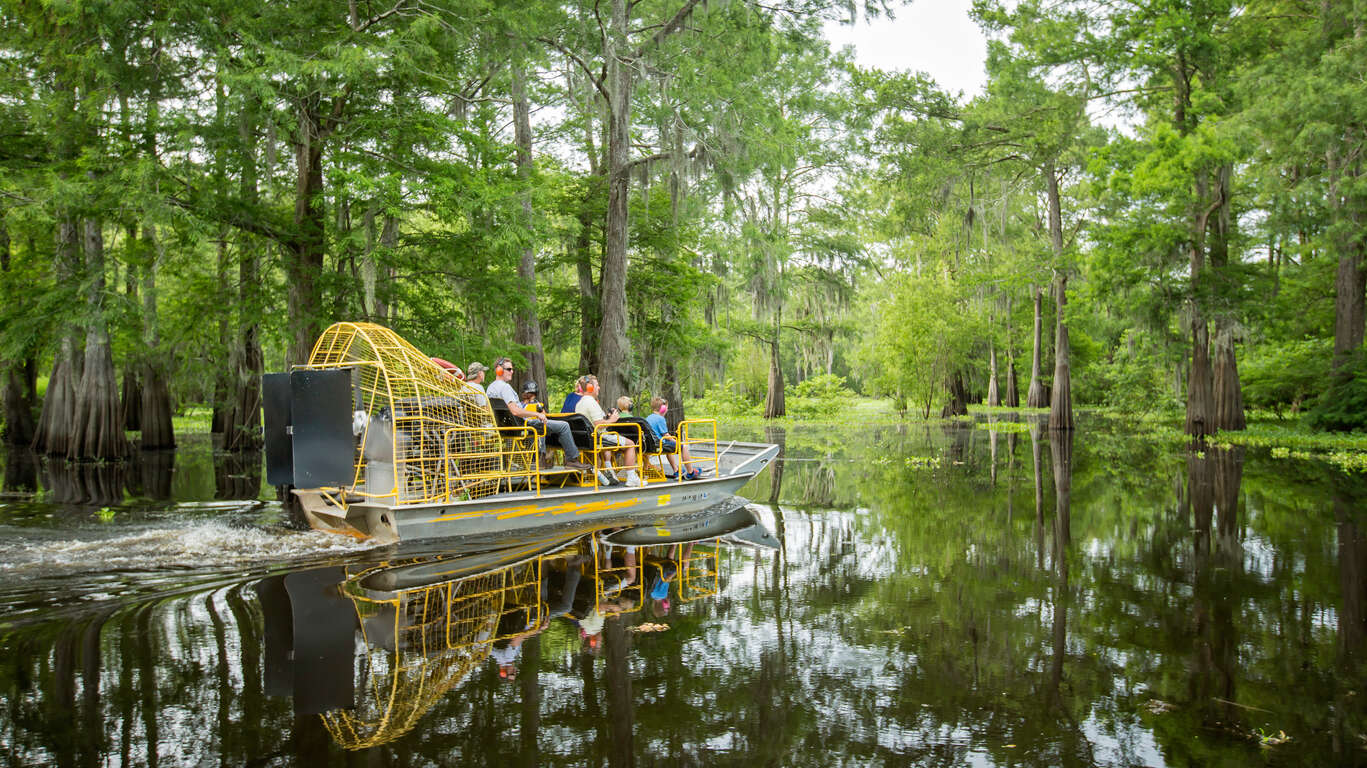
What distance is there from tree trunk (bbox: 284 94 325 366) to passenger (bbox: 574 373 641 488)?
230 inches

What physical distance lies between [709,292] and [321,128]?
12697 mm

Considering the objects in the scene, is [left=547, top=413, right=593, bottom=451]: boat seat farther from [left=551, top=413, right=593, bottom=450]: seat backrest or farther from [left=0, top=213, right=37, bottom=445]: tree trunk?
[left=0, top=213, right=37, bottom=445]: tree trunk

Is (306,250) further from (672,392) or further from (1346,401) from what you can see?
(1346,401)

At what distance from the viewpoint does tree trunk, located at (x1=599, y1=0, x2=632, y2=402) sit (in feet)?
58.4

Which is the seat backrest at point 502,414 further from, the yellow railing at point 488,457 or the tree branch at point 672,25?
the tree branch at point 672,25

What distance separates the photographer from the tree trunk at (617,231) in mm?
17797

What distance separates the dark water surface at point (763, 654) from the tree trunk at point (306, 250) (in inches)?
200

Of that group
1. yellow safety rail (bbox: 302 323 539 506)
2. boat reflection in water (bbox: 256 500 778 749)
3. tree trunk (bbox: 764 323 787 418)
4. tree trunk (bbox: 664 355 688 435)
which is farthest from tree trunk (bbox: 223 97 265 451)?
tree trunk (bbox: 764 323 787 418)

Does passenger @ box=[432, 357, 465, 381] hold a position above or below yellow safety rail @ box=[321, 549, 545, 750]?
above

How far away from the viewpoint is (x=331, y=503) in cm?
1036

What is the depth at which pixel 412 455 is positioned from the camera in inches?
400

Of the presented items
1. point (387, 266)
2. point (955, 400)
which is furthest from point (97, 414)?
point (955, 400)

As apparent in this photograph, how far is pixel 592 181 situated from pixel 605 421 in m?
12.5

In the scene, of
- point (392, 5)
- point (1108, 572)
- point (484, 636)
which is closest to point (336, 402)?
point (484, 636)
